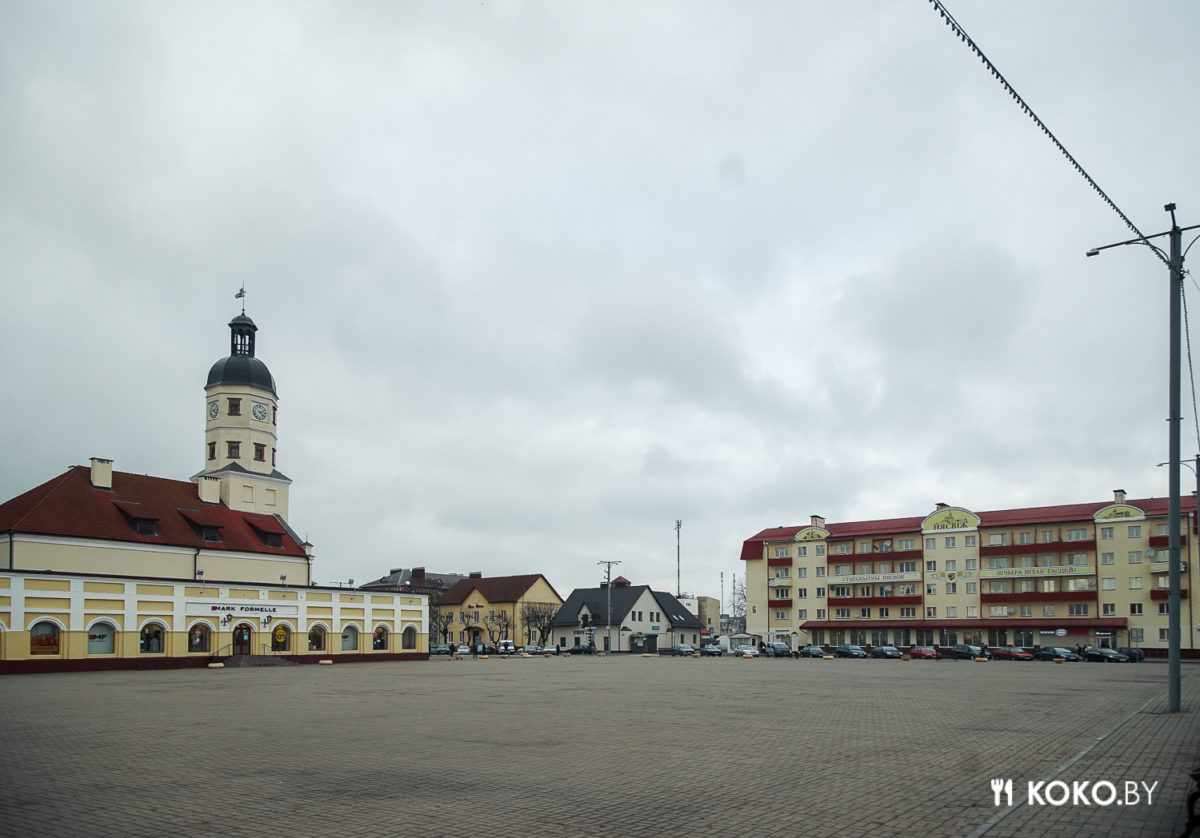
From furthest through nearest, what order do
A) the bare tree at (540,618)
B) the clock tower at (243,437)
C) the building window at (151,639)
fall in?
the bare tree at (540,618) → the clock tower at (243,437) → the building window at (151,639)

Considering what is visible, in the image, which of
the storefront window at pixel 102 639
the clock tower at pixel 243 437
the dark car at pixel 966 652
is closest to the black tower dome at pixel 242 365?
the clock tower at pixel 243 437

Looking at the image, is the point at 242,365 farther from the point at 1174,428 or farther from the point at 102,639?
the point at 1174,428

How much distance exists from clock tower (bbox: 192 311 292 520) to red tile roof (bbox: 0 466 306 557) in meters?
2.75

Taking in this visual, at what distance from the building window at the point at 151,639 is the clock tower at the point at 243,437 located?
20095mm

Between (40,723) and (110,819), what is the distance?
41.8ft

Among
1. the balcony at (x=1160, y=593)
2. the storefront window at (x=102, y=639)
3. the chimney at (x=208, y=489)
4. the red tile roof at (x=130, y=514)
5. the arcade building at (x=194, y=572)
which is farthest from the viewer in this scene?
the balcony at (x=1160, y=593)

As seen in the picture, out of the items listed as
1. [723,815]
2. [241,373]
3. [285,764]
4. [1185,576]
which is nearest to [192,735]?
[285,764]

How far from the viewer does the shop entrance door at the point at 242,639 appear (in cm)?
6134

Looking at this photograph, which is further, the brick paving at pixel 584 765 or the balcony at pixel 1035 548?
the balcony at pixel 1035 548

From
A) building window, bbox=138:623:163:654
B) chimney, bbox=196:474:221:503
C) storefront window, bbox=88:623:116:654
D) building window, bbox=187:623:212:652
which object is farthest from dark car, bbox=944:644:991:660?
storefront window, bbox=88:623:116:654

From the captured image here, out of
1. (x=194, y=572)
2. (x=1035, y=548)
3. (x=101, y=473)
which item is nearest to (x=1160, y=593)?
(x=1035, y=548)

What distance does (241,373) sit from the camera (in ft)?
257

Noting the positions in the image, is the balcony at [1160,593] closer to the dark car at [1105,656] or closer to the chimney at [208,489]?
the dark car at [1105,656]

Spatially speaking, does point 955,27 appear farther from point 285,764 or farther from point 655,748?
point 285,764
